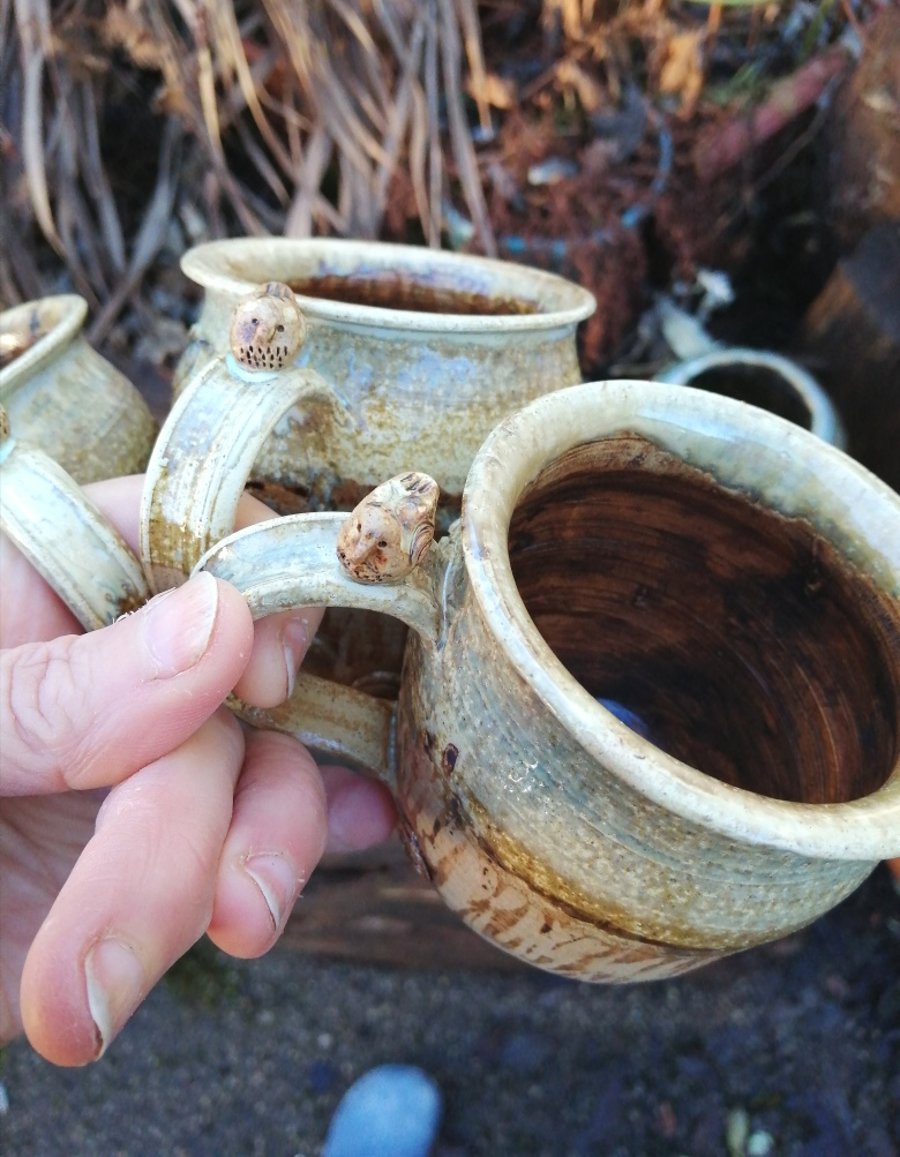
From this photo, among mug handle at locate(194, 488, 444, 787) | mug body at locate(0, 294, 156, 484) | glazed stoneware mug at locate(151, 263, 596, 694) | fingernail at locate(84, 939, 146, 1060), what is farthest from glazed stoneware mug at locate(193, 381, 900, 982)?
mug body at locate(0, 294, 156, 484)

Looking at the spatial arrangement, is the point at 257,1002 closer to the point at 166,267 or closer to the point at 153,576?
the point at 153,576

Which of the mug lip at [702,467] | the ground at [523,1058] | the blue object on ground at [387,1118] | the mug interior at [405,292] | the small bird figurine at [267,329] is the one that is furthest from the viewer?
the ground at [523,1058]

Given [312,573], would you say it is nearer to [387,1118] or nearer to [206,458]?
[206,458]

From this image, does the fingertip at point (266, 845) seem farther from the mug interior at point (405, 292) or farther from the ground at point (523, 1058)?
the ground at point (523, 1058)

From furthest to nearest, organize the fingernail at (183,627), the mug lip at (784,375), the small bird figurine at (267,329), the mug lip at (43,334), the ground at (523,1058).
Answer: the mug lip at (784,375) → the ground at (523,1058) → the mug lip at (43,334) → the small bird figurine at (267,329) → the fingernail at (183,627)

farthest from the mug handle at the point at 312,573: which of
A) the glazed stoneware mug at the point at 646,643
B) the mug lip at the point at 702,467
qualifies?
the mug lip at the point at 702,467

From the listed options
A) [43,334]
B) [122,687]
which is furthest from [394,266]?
[122,687]

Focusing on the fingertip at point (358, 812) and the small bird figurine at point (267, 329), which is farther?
the fingertip at point (358, 812)
